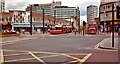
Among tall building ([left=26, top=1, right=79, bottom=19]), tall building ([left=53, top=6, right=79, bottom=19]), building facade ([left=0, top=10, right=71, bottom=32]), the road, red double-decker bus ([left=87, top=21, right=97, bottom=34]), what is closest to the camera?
the road

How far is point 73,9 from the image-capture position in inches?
7205

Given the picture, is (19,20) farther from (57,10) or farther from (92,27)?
(57,10)

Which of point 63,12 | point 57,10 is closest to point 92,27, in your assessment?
point 63,12

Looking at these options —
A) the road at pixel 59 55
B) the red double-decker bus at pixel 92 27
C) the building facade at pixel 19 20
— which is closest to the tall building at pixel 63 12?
the building facade at pixel 19 20

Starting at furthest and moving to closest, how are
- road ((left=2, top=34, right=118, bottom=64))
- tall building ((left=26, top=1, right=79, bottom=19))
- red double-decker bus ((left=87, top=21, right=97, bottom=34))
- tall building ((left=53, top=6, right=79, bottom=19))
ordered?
1. tall building ((left=53, top=6, right=79, bottom=19))
2. tall building ((left=26, top=1, right=79, bottom=19))
3. red double-decker bus ((left=87, top=21, right=97, bottom=34))
4. road ((left=2, top=34, right=118, bottom=64))

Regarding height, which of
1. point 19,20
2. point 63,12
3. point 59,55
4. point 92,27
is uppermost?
point 63,12

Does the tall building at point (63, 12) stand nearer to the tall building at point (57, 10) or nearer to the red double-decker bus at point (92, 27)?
the tall building at point (57, 10)

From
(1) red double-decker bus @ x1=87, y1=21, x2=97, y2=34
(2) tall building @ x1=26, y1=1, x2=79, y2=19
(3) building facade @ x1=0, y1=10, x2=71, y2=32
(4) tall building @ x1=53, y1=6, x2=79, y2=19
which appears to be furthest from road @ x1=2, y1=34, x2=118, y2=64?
(4) tall building @ x1=53, y1=6, x2=79, y2=19

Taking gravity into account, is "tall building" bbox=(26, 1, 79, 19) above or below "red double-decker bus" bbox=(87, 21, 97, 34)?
above

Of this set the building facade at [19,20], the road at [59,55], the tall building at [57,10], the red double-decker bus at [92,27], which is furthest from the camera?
the tall building at [57,10]

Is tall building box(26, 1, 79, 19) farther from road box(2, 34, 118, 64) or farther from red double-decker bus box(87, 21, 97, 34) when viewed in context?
road box(2, 34, 118, 64)

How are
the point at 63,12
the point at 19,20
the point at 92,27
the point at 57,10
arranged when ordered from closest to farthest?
the point at 92,27 < the point at 19,20 < the point at 63,12 < the point at 57,10

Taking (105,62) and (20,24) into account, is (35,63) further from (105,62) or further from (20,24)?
(20,24)

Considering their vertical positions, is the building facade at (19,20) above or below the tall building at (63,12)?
below
